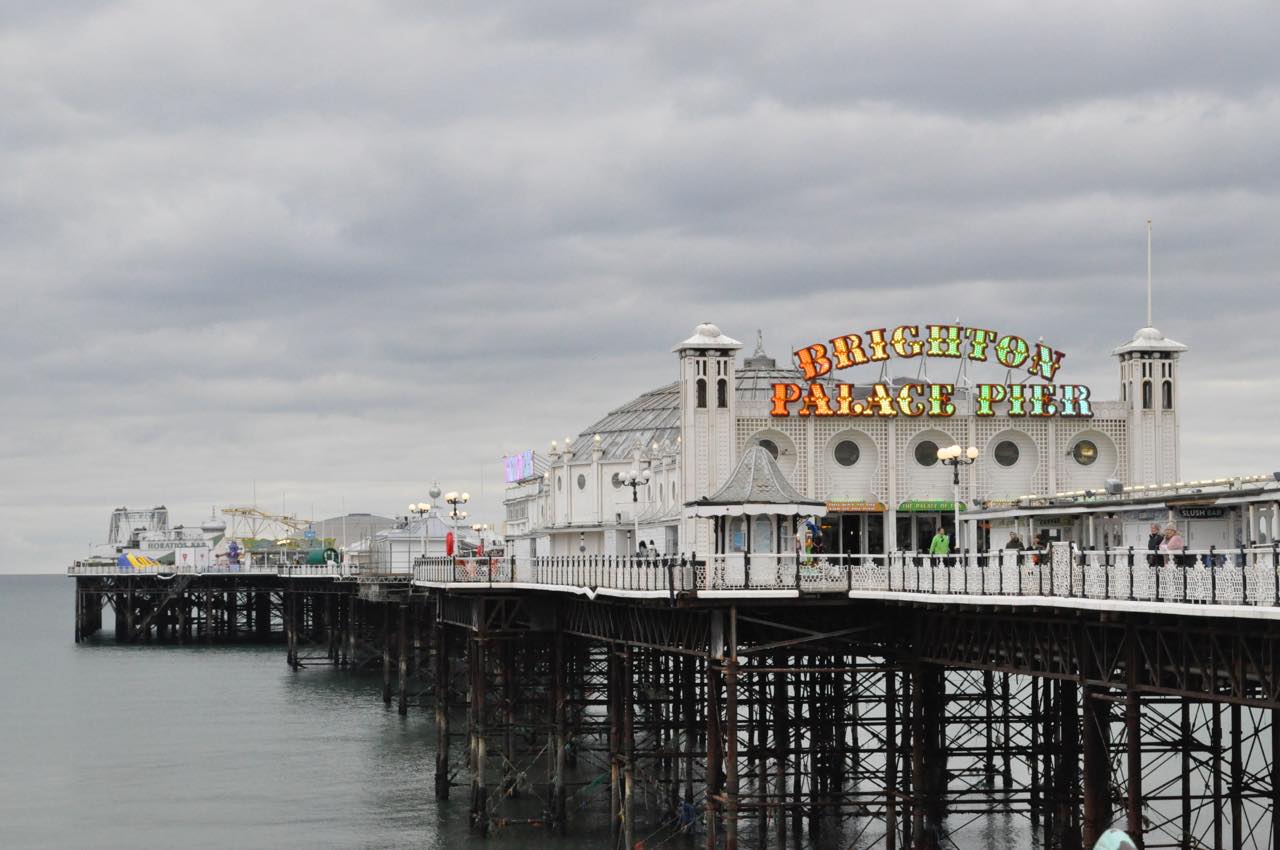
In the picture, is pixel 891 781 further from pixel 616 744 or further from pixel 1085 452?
pixel 1085 452

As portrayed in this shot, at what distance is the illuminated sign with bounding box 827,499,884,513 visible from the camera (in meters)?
55.5

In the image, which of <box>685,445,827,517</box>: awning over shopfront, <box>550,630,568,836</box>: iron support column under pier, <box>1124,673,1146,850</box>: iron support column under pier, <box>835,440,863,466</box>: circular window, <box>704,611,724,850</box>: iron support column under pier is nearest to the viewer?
<box>1124,673,1146,850</box>: iron support column under pier

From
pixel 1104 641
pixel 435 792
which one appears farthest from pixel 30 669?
pixel 1104 641

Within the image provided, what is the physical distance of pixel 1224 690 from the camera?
29.3 metres

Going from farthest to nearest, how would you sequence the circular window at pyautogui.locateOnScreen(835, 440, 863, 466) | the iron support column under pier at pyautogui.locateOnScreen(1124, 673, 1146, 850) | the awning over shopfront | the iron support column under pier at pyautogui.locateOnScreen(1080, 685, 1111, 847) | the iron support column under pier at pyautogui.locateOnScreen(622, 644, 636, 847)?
the circular window at pyautogui.locateOnScreen(835, 440, 863, 466), the iron support column under pier at pyautogui.locateOnScreen(622, 644, 636, 847), the awning over shopfront, the iron support column under pier at pyautogui.locateOnScreen(1080, 685, 1111, 847), the iron support column under pier at pyautogui.locateOnScreen(1124, 673, 1146, 850)

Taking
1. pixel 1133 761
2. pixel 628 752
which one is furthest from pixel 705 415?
pixel 1133 761

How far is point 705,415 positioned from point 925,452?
6911 mm

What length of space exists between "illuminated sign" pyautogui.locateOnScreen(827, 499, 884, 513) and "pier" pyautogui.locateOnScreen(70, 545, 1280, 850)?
4.90 meters

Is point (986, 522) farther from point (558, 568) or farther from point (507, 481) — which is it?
point (507, 481)

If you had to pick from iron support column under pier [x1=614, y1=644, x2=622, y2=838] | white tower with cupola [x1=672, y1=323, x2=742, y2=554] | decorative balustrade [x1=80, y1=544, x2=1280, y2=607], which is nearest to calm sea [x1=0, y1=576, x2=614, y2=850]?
iron support column under pier [x1=614, y1=644, x2=622, y2=838]

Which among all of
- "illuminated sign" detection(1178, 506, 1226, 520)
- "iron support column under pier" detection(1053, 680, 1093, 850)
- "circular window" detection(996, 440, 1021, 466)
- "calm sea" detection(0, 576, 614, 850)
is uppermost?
"circular window" detection(996, 440, 1021, 466)

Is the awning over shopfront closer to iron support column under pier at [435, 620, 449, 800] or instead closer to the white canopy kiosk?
the white canopy kiosk

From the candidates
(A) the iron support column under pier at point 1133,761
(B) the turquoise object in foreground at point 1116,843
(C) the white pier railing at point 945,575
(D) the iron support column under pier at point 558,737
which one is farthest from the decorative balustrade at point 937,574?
(B) the turquoise object in foreground at point 1116,843

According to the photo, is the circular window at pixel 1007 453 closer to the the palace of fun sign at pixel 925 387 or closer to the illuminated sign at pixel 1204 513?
the the palace of fun sign at pixel 925 387
